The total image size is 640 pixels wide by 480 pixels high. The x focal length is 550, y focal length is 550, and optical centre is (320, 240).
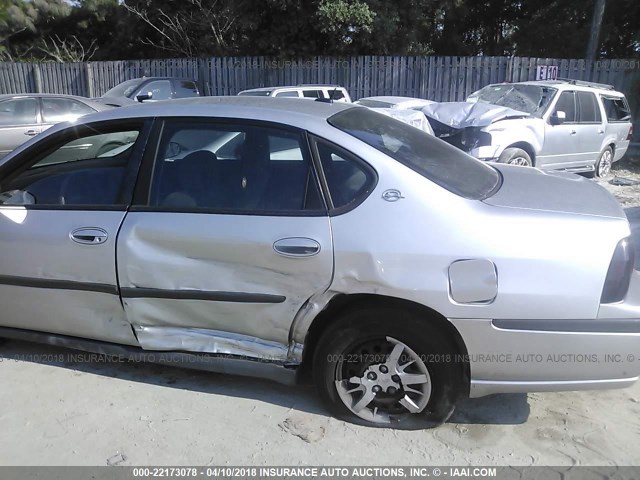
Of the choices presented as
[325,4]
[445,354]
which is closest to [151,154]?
[445,354]

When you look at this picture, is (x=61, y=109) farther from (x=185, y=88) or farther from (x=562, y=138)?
(x=562, y=138)

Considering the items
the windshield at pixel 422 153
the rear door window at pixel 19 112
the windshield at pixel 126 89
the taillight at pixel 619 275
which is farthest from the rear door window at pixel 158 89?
the taillight at pixel 619 275

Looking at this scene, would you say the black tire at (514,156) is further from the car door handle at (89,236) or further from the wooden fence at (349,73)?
the wooden fence at (349,73)

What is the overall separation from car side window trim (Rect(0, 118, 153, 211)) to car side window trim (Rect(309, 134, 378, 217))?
99 cm

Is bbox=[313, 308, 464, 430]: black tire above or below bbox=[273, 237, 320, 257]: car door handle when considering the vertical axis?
below

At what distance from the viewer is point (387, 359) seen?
2791mm

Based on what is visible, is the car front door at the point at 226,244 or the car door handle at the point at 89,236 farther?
the car door handle at the point at 89,236

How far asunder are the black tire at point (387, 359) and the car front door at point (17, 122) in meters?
8.31

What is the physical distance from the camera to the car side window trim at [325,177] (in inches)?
107

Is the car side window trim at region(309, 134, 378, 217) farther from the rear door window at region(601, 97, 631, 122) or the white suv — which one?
the rear door window at region(601, 97, 631, 122)

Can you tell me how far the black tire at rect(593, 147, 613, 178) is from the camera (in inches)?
389

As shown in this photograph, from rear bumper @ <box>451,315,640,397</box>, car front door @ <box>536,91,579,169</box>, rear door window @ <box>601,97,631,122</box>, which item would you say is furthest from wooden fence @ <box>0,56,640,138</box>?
rear bumper @ <box>451,315,640,397</box>

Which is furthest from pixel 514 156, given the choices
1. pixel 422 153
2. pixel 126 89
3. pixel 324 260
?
pixel 126 89

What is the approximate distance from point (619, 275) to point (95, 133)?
2.94 meters
